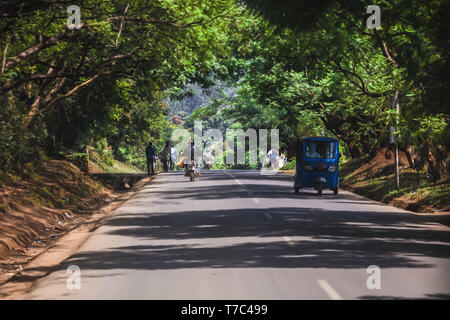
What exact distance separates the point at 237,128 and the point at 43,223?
63943mm

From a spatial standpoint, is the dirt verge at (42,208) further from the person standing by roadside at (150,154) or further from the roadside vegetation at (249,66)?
the person standing by roadside at (150,154)

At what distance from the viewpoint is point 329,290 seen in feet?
35.3

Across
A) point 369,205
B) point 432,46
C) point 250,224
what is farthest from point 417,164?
point 250,224

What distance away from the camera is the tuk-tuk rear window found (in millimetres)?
31891

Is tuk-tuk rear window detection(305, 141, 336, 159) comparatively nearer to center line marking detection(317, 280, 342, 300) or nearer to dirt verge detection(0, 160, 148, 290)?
dirt verge detection(0, 160, 148, 290)

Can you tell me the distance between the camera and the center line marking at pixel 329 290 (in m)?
10.2

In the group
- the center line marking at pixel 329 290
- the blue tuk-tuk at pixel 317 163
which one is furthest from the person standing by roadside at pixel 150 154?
the center line marking at pixel 329 290

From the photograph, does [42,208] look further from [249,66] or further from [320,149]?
[249,66]

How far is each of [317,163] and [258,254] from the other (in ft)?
57.1

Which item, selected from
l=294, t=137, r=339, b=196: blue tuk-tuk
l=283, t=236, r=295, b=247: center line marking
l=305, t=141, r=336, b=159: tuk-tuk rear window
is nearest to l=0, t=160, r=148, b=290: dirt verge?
l=283, t=236, r=295, b=247: center line marking

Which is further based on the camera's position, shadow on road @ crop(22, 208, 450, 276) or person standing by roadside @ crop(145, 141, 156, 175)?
person standing by roadside @ crop(145, 141, 156, 175)

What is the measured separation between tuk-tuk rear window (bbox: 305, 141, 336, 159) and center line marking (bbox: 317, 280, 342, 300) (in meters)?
20.6

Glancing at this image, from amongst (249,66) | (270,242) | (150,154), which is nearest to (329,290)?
(270,242)

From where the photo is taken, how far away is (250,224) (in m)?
20.0
